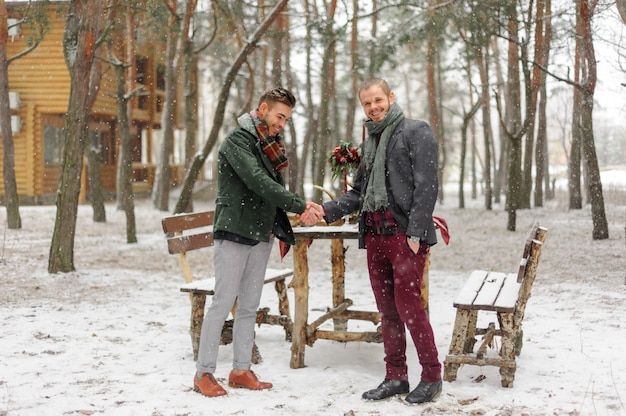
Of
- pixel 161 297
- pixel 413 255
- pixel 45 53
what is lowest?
pixel 161 297

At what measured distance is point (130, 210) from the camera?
47.5 ft

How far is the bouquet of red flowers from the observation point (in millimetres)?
6117

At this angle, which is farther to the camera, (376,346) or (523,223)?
(523,223)

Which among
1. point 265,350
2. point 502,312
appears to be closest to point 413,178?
point 502,312

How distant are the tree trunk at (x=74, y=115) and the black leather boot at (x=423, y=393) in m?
6.95

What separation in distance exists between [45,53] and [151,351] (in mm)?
22843

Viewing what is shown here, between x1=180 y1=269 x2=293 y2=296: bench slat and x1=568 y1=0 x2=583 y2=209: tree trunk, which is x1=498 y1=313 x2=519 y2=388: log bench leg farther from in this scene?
x1=568 y1=0 x2=583 y2=209: tree trunk

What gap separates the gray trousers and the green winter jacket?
0.52ft

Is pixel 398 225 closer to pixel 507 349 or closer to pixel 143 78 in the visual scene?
→ pixel 507 349

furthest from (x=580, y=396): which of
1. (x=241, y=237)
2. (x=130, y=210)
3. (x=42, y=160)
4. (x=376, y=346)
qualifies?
(x=42, y=160)

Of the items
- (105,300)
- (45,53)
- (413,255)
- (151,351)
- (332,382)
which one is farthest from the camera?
(45,53)

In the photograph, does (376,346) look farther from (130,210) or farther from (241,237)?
(130,210)

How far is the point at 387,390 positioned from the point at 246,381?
102 centimetres

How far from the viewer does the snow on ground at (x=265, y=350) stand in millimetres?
4793
